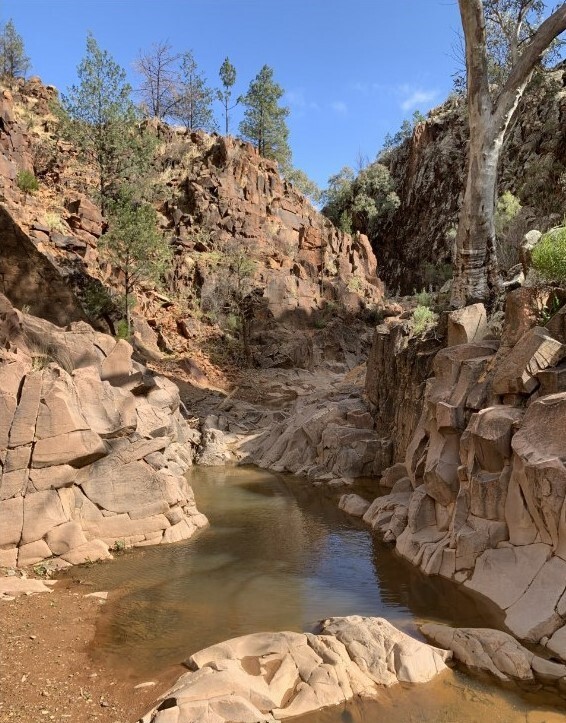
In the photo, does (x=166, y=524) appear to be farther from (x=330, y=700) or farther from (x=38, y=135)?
(x=38, y=135)

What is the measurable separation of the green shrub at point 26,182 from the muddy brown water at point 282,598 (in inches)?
896

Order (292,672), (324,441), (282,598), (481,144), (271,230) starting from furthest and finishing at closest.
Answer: (271,230)
(324,441)
(481,144)
(282,598)
(292,672)

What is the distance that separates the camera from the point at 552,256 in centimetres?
1070

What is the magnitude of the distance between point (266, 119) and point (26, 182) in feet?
73.3

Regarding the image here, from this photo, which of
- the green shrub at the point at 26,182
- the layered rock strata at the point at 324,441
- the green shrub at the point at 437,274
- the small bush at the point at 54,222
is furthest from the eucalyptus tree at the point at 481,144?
the green shrub at the point at 437,274

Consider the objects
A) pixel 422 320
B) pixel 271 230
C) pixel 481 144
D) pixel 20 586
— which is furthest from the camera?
pixel 271 230

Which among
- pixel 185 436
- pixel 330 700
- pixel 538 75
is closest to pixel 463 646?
pixel 330 700

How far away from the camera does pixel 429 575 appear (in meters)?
9.55

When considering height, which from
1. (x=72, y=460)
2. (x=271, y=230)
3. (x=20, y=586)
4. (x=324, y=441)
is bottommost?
(x=20, y=586)

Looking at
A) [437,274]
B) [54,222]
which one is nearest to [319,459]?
[54,222]

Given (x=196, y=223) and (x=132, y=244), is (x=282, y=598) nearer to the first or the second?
(x=132, y=244)

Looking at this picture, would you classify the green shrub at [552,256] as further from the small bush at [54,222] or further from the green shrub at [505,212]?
the small bush at [54,222]

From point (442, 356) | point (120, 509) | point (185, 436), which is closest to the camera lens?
point (120, 509)

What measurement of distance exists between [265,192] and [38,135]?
48.5ft
